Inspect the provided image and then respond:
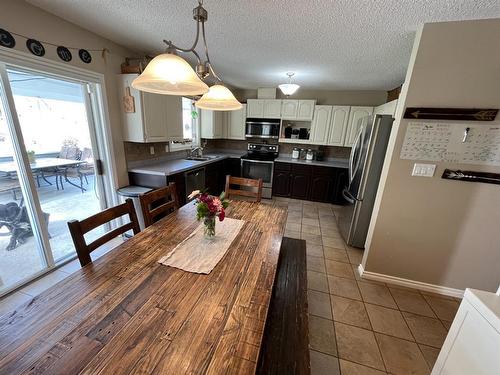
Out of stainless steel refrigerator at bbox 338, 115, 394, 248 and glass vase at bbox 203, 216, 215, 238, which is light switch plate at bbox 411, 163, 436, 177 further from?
glass vase at bbox 203, 216, 215, 238

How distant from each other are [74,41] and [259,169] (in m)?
3.32

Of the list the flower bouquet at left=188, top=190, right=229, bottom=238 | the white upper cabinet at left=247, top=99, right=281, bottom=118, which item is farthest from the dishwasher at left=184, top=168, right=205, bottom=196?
the white upper cabinet at left=247, top=99, right=281, bottom=118

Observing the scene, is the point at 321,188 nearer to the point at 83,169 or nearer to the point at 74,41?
the point at 83,169

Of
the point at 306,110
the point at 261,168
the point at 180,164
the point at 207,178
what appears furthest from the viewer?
the point at 261,168

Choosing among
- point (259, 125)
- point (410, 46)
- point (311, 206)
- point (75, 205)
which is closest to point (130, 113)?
point (75, 205)

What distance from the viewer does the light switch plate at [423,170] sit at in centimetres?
183

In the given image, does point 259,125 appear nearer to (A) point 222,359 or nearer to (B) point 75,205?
(B) point 75,205

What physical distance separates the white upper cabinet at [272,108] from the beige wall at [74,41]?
2.71 metres

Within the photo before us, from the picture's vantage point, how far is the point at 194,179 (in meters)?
3.24

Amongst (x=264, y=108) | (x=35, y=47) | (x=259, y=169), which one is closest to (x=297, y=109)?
(x=264, y=108)

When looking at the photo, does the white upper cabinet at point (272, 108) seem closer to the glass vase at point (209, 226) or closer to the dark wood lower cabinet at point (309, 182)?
the dark wood lower cabinet at point (309, 182)

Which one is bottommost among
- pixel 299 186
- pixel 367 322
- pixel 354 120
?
pixel 367 322

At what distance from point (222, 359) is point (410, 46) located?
9.72ft

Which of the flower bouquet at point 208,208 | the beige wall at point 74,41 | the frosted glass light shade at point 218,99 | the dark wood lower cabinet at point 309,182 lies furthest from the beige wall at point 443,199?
the beige wall at point 74,41
